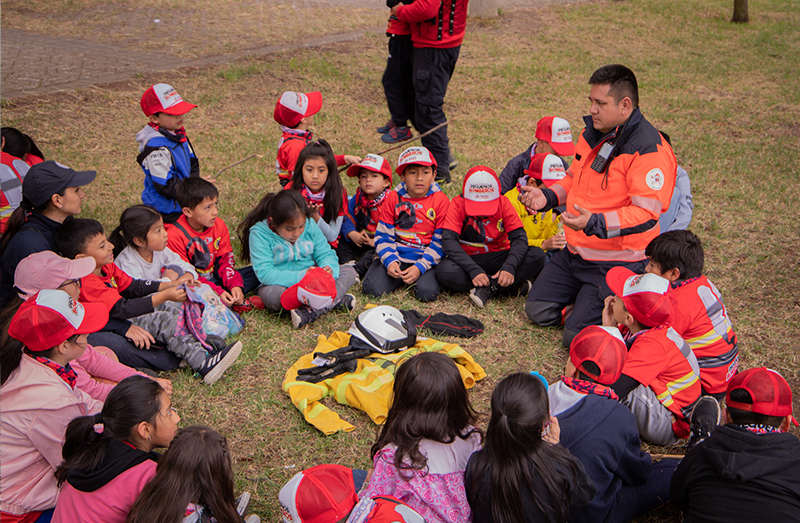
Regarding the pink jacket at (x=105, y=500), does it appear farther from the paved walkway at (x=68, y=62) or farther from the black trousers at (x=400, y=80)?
the paved walkway at (x=68, y=62)

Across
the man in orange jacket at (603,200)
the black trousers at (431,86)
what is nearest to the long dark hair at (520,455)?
the man in orange jacket at (603,200)

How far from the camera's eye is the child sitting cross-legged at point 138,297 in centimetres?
366

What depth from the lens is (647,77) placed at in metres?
10.4

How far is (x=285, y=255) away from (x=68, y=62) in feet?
23.8

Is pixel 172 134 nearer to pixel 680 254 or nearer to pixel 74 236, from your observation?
pixel 74 236

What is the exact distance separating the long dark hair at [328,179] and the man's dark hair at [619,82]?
7.11 feet

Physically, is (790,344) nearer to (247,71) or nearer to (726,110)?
(726,110)

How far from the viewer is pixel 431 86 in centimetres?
643

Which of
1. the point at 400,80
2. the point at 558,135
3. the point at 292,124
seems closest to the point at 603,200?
the point at 558,135

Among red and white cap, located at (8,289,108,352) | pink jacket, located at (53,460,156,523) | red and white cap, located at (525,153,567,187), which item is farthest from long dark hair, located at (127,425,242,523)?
red and white cap, located at (525,153,567,187)

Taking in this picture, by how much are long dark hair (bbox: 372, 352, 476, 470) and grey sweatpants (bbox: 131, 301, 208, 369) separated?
1.81m

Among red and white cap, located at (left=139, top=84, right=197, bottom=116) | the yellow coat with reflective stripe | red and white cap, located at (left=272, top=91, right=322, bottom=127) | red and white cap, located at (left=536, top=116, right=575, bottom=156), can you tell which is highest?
red and white cap, located at (left=139, top=84, right=197, bottom=116)

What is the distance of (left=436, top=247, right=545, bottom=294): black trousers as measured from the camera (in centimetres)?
468

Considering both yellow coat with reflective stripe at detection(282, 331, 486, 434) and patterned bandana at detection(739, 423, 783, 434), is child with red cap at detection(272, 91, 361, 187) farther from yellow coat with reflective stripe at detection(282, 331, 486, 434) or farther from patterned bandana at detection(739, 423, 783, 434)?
patterned bandana at detection(739, 423, 783, 434)
